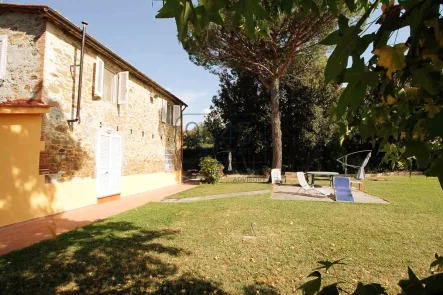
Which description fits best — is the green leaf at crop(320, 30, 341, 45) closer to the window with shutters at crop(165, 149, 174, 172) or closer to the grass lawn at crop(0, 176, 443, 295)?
the grass lawn at crop(0, 176, 443, 295)

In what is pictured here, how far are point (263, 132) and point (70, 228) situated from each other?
16882 mm

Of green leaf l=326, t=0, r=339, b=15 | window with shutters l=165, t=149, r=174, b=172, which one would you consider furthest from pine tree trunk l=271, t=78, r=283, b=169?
green leaf l=326, t=0, r=339, b=15

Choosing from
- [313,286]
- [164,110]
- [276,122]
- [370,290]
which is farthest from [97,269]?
[276,122]

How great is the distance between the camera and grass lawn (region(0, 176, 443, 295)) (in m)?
3.52

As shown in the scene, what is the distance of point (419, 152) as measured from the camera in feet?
3.08

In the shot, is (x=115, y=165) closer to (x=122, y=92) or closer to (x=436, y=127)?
(x=122, y=92)

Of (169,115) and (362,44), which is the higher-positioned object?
(169,115)

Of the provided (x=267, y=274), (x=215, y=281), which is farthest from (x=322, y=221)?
(x=215, y=281)

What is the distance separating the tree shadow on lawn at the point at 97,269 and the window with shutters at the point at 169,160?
10.5 metres

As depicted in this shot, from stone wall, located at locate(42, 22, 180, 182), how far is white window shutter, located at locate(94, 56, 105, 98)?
0.48 ft

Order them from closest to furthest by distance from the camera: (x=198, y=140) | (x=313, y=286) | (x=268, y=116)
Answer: (x=313, y=286) → (x=268, y=116) → (x=198, y=140)

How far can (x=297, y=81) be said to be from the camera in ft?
67.3

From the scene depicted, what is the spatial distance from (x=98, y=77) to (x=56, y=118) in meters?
2.25

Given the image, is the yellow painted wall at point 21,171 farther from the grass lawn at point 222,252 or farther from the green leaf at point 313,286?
the green leaf at point 313,286
